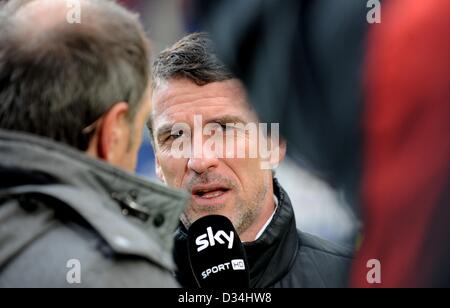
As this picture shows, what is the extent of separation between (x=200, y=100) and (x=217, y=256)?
0.71 meters

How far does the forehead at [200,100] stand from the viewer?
2562 mm

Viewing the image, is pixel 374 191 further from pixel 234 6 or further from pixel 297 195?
pixel 297 195

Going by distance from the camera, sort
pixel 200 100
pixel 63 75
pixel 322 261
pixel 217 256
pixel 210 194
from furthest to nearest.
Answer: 1. pixel 200 100
2. pixel 210 194
3. pixel 322 261
4. pixel 217 256
5. pixel 63 75

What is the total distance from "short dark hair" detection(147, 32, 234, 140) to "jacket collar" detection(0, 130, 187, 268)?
1.21 metres

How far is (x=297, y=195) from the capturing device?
8.31 feet

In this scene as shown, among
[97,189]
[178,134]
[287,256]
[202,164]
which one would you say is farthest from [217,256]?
[97,189]

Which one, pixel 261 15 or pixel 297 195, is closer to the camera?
pixel 261 15

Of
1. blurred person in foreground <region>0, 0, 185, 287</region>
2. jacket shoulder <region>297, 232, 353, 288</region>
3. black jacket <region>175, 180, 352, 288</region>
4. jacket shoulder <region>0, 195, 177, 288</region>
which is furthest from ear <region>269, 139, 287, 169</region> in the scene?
jacket shoulder <region>0, 195, 177, 288</region>

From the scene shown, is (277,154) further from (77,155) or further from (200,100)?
(77,155)

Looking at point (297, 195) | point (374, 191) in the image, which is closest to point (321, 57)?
point (374, 191)

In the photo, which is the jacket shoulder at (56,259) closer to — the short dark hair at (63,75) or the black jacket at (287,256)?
the short dark hair at (63,75)

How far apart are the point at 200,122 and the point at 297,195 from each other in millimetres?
400

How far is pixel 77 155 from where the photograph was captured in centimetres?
133

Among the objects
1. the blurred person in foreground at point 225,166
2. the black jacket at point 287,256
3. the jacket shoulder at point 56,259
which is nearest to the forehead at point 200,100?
the blurred person in foreground at point 225,166
